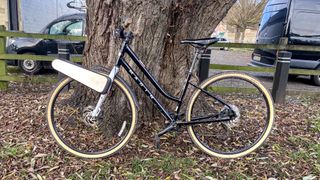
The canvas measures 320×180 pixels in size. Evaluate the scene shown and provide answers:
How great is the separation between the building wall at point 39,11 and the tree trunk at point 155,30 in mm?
7381

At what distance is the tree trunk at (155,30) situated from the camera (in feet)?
9.79

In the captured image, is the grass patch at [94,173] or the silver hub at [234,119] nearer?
the grass patch at [94,173]

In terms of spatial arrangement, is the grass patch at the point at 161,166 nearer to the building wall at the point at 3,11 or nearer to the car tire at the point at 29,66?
the car tire at the point at 29,66

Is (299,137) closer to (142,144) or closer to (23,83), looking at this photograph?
(142,144)

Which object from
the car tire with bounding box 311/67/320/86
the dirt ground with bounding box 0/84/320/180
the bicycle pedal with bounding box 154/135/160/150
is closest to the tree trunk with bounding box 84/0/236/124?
the bicycle pedal with bounding box 154/135/160/150

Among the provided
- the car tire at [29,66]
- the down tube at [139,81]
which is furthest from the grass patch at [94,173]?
the car tire at [29,66]

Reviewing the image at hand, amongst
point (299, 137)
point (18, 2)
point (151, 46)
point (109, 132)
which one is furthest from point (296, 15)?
point (18, 2)

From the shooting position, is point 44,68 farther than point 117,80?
Yes

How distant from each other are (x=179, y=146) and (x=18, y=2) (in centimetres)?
967

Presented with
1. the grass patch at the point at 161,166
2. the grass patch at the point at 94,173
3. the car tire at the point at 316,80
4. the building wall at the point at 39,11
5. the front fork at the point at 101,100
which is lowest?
the grass patch at the point at 94,173

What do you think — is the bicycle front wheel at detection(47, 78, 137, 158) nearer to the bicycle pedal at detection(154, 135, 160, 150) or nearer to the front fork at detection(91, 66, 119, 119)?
the front fork at detection(91, 66, 119, 119)

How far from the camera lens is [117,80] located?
8.98ft

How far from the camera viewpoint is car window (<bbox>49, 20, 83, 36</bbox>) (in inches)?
300

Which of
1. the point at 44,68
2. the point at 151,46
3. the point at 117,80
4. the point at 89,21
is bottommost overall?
the point at 44,68
